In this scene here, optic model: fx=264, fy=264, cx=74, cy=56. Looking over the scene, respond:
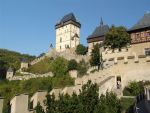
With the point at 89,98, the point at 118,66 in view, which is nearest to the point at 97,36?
the point at 118,66

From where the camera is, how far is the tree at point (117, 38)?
48.3 meters

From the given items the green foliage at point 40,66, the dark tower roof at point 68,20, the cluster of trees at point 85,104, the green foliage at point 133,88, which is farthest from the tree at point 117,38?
the dark tower roof at point 68,20

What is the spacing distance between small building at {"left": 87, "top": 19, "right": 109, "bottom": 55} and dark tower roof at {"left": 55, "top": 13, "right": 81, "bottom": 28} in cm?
2928

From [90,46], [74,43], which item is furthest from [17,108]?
[74,43]

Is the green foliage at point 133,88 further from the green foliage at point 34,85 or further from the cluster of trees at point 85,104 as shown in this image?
the cluster of trees at point 85,104

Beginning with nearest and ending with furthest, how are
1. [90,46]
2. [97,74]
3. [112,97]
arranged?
[112,97]
[97,74]
[90,46]

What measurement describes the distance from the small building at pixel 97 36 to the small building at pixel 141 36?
2130cm

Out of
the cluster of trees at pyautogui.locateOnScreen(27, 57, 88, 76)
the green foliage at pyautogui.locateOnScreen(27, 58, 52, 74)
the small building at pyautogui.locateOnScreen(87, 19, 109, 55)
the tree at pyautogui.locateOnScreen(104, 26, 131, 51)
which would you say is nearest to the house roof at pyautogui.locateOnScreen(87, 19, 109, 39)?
the small building at pyautogui.locateOnScreen(87, 19, 109, 55)

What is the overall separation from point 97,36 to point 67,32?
109 feet

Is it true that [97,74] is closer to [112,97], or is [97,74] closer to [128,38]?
[128,38]

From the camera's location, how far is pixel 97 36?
236ft

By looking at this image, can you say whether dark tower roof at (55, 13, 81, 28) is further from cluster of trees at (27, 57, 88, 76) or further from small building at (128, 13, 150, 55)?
small building at (128, 13, 150, 55)

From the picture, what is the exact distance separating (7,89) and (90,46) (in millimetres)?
26553

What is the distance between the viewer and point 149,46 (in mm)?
45312
